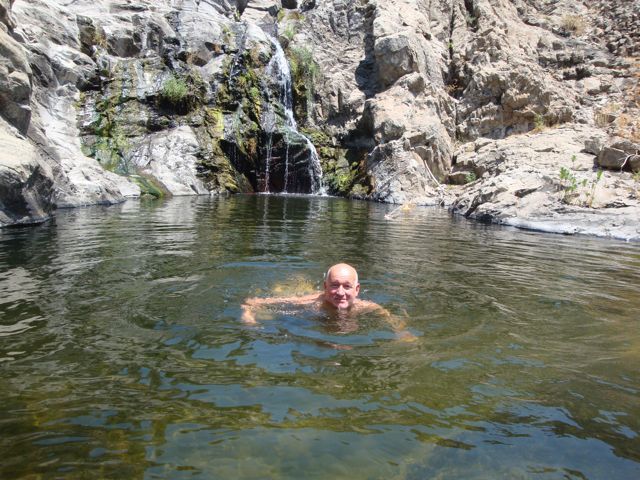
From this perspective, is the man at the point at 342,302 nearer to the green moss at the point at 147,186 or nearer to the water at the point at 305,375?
the water at the point at 305,375

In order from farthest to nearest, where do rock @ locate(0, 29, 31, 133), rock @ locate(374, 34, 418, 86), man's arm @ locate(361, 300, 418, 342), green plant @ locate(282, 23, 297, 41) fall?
green plant @ locate(282, 23, 297, 41), rock @ locate(374, 34, 418, 86), rock @ locate(0, 29, 31, 133), man's arm @ locate(361, 300, 418, 342)

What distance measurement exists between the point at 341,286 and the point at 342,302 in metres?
0.22

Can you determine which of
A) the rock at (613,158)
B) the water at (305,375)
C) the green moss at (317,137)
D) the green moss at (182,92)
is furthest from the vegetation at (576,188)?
the green moss at (182,92)

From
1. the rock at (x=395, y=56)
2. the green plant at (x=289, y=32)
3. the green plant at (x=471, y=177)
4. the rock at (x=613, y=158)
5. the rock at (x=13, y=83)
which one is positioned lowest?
the green plant at (x=471, y=177)

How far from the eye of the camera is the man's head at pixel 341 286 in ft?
17.0

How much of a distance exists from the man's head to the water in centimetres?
25

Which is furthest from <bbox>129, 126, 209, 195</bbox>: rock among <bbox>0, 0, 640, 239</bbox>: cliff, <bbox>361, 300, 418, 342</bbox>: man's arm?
<bbox>361, 300, 418, 342</bbox>: man's arm

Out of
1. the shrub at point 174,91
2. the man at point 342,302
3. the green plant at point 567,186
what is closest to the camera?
the man at point 342,302

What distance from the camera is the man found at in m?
5.16

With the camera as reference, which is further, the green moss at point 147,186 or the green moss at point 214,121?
the green moss at point 214,121

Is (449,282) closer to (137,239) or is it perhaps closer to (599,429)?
(599,429)

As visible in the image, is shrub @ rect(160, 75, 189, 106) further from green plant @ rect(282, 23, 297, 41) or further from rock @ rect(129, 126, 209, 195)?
green plant @ rect(282, 23, 297, 41)

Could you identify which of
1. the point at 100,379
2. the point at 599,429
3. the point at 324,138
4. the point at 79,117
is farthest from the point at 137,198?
the point at 599,429

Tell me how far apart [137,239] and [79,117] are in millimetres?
18177
